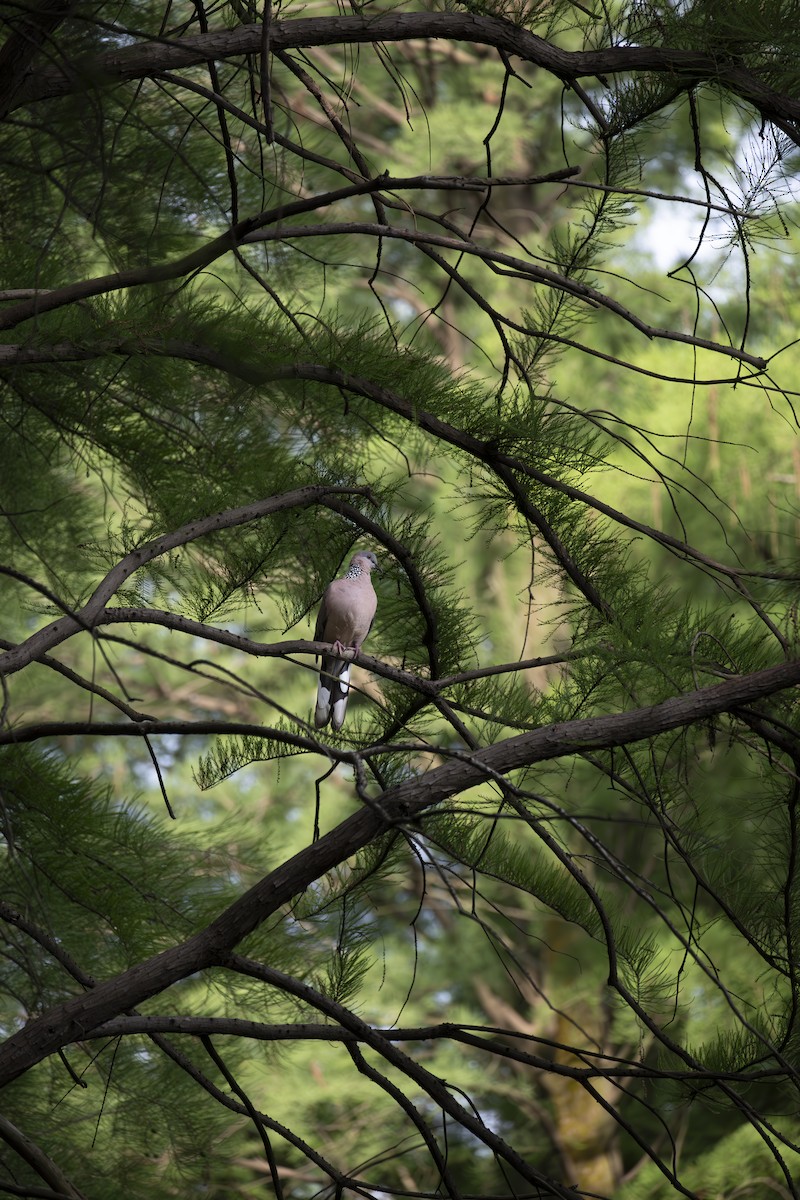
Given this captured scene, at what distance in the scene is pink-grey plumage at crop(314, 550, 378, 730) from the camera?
1.91 metres

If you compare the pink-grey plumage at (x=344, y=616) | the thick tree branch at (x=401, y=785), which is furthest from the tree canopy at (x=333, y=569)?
the pink-grey plumage at (x=344, y=616)

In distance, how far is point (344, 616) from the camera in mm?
1950

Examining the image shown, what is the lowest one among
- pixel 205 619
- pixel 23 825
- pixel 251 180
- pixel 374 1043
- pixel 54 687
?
pixel 374 1043

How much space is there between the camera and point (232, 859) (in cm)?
274

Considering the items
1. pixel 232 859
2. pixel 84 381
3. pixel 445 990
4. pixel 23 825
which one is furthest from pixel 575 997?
pixel 84 381

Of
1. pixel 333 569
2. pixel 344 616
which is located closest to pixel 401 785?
pixel 333 569

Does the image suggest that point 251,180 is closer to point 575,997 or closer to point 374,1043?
point 374,1043

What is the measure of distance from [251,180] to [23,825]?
3.72 ft

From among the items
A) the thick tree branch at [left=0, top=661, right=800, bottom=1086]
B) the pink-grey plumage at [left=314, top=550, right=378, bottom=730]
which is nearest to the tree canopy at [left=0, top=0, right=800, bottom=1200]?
the thick tree branch at [left=0, top=661, right=800, bottom=1086]

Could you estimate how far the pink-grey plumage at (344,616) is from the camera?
1910 mm

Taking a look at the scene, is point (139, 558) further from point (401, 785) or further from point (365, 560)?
point (365, 560)

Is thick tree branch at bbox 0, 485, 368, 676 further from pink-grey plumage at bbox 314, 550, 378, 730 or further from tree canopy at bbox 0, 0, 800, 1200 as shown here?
pink-grey plumage at bbox 314, 550, 378, 730

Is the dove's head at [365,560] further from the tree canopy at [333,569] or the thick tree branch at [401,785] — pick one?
the thick tree branch at [401,785]

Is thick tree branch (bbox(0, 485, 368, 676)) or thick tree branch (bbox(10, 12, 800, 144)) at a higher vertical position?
thick tree branch (bbox(10, 12, 800, 144))
